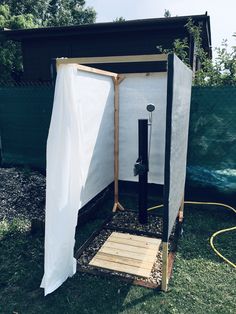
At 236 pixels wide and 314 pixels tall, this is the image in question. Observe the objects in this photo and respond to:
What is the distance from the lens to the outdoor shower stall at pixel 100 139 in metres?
2.69

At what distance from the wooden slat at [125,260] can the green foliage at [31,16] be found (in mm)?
12949

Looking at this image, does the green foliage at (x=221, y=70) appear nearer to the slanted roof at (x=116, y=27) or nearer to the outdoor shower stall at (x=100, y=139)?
the outdoor shower stall at (x=100, y=139)

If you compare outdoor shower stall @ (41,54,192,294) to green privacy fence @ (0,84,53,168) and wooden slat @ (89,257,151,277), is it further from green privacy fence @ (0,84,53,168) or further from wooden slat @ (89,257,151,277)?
green privacy fence @ (0,84,53,168)

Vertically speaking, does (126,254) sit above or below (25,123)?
below

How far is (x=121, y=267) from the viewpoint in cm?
315

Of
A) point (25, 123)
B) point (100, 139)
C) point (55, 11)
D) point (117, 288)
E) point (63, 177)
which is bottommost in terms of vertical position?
point (117, 288)

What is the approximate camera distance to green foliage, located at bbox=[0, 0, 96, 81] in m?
14.3

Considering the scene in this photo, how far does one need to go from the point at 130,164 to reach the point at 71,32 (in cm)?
687

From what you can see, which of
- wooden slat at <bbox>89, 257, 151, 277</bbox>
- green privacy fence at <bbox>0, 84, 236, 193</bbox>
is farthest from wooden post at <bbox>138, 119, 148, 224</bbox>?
green privacy fence at <bbox>0, 84, 236, 193</bbox>

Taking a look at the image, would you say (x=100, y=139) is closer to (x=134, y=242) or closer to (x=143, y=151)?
(x=143, y=151)

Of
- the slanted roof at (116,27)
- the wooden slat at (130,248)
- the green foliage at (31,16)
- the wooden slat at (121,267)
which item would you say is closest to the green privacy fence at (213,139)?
the wooden slat at (130,248)

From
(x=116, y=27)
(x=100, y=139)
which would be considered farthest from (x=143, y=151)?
(x=116, y=27)

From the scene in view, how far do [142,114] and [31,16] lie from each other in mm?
17165

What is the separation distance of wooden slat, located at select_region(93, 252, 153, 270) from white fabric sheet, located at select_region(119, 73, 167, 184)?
161 cm
